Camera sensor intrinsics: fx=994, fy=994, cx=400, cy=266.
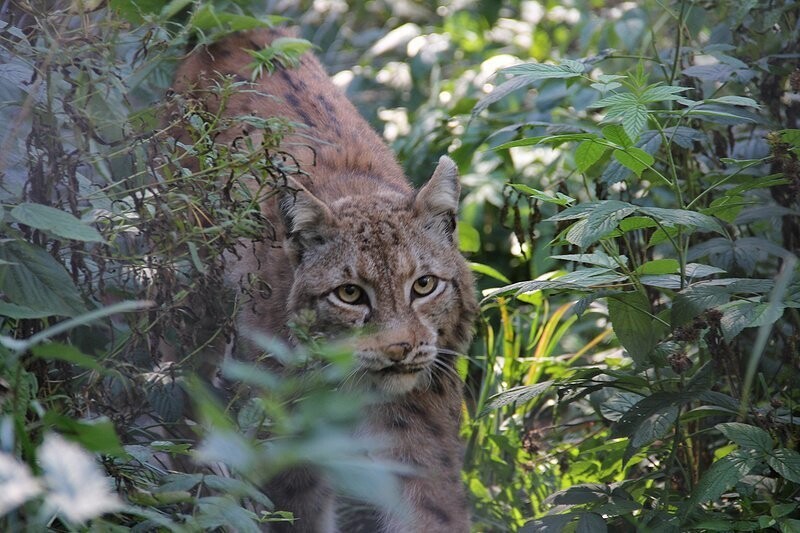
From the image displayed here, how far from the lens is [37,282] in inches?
99.9

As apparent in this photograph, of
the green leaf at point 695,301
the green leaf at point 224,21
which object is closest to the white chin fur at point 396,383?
the green leaf at point 695,301

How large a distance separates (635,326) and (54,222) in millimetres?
1888

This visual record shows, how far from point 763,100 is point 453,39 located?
4080mm

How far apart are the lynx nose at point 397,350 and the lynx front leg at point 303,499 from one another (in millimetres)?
644

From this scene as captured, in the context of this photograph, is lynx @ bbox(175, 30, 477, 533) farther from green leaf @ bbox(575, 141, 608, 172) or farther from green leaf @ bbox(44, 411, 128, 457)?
green leaf @ bbox(44, 411, 128, 457)

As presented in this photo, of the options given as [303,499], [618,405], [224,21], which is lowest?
[303,499]

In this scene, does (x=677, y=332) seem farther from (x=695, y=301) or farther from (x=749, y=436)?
(x=749, y=436)

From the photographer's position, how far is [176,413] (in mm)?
3115

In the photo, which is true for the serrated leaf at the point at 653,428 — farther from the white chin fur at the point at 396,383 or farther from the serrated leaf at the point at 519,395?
the white chin fur at the point at 396,383

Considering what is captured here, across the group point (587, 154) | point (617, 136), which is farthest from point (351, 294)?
point (617, 136)

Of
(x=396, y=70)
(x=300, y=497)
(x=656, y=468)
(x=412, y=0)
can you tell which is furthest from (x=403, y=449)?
(x=412, y=0)

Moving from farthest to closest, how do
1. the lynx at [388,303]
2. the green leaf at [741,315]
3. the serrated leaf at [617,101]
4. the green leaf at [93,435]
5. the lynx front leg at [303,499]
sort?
1. the lynx front leg at [303,499]
2. the lynx at [388,303]
3. the serrated leaf at [617,101]
4. the green leaf at [741,315]
5. the green leaf at [93,435]

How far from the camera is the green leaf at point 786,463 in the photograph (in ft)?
9.35

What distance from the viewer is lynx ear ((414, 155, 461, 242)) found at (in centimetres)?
390
